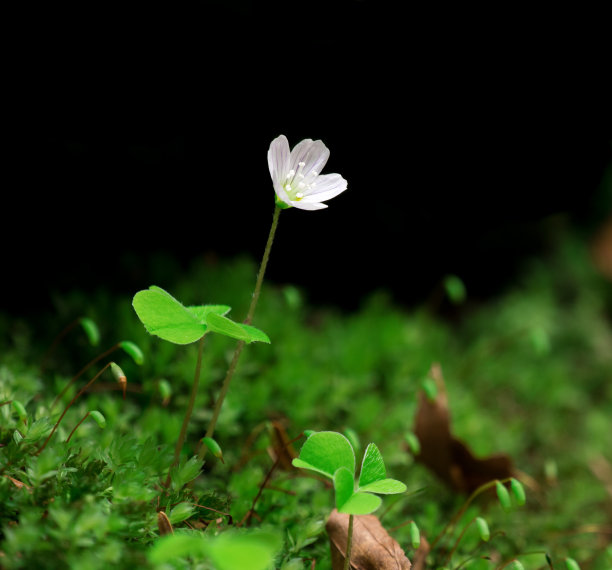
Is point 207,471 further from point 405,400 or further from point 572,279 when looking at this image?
point 572,279

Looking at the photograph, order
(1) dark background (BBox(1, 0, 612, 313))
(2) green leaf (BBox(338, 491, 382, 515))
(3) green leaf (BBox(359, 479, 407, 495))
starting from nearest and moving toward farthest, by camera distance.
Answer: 1. (2) green leaf (BBox(338, 491, 382, 515))
2. (3) green leaf (BBox(359, 479, 407, 495))
3. (1) dark background (BBox(1, 0, 612, 313))

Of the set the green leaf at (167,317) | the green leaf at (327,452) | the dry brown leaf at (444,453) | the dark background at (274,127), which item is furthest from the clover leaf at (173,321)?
the dark background at (274,127)

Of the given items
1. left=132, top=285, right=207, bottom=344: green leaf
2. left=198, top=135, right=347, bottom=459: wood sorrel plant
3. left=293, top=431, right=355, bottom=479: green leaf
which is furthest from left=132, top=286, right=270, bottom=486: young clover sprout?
left=293, top=431, right=355, bottom=479: green leaf

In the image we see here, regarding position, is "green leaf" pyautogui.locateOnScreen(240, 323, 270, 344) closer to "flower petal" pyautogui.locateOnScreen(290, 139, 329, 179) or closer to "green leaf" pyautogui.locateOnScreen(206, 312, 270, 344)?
"green leaf" pyautogui.locateOnScreen(206, 312, 270, 344)

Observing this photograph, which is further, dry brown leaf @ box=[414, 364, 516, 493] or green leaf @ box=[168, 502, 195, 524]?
dry brown leaf @ box=[414, 364, 516, 493]

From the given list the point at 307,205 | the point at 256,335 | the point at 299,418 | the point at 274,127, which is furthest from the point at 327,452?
the point at 274,127

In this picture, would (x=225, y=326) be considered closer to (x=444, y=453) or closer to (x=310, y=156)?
(x=310, y=156)
